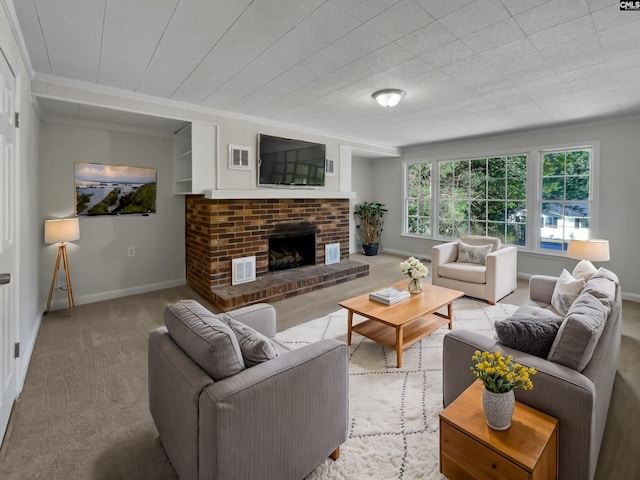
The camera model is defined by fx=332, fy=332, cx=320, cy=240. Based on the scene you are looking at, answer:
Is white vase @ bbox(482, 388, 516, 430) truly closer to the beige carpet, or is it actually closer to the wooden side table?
the wooden side table

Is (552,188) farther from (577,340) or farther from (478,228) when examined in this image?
(577,340)

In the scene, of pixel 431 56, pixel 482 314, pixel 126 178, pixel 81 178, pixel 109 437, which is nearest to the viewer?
pixel 109 437

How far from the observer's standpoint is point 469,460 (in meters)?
1.43

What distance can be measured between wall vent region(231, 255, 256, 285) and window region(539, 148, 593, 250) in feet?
14.9

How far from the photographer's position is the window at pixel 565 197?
4.82 metres

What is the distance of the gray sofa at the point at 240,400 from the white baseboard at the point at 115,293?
311 cm

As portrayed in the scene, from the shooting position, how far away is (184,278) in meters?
5.00

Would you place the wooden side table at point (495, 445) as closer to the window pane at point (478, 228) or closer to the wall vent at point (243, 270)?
the wall vent at point (243, 270)

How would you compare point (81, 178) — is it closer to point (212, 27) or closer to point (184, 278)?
point (184, 278)

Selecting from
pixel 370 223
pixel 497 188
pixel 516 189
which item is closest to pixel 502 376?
pixel 516 189

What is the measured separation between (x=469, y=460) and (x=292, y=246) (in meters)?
4.25

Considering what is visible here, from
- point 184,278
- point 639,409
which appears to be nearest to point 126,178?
point 184,278

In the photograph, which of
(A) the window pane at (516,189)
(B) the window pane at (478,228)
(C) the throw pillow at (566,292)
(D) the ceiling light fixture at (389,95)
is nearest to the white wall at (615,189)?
(A) the window pane at (516,189)

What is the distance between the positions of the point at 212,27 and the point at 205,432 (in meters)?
2.35
